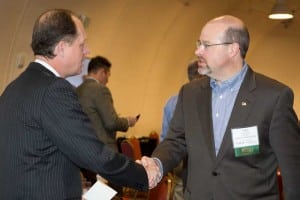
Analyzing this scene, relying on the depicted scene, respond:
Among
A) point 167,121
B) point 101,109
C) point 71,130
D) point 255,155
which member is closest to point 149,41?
point 101,109

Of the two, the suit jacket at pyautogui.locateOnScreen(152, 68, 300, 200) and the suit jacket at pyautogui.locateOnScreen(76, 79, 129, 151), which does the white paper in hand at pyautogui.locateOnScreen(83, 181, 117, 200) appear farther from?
the suit jacket at pyautogui.locateOnScreen(76, 79, 129, 151)

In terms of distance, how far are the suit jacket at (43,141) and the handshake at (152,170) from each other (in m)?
0.58

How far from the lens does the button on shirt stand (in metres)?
2.94

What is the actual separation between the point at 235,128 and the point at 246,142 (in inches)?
4.4

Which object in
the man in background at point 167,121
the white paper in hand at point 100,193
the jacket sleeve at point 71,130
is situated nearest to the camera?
the jacket sleeve at point 71,130

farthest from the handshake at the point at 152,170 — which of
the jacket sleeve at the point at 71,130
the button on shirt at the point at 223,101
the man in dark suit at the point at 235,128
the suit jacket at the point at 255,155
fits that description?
the jacket sleeve at the point at 71,130

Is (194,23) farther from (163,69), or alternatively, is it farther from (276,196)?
(276,196)

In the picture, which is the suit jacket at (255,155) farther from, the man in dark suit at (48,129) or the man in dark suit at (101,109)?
the man in dark suit at (101,109)

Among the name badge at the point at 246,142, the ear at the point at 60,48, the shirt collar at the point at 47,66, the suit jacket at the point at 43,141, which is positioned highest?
the ear at the point at 60,48

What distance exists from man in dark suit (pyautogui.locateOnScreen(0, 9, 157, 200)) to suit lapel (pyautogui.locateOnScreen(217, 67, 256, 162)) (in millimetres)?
648

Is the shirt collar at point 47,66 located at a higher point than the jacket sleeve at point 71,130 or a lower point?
higher

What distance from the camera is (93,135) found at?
8.01ft

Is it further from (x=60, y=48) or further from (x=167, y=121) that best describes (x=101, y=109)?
(x=60, y=48)

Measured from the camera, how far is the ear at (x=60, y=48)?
97.1 inches
